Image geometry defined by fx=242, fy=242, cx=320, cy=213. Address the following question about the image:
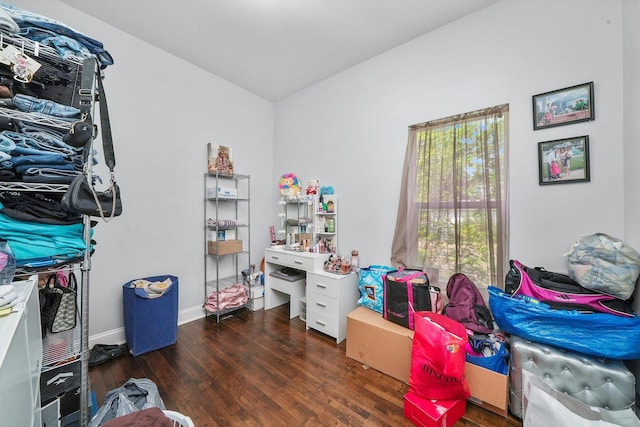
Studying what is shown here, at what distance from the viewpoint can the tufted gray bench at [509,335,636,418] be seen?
1.24 m

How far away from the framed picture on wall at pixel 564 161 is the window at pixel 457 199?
23cm

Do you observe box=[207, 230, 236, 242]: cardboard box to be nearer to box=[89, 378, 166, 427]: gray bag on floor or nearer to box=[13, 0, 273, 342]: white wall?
box=[13, 0, 273, 342]: white wall

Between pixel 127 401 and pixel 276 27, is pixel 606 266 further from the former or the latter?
pixel 276 27

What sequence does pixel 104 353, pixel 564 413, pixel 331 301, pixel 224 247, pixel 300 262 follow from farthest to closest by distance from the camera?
pixel 224 247, pixel 300 262, pixel 331 301, pixel 104 353, pixel 564 413

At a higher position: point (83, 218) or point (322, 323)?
point (83, 218)

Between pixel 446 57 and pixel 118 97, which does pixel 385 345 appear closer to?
pixel 446 57

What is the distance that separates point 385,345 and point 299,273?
1.46 metres

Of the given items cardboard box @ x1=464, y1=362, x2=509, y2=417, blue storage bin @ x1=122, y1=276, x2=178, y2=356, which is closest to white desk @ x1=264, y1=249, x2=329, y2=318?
blue storage bin @ x1=122, y1=276, x2=178, y2=356

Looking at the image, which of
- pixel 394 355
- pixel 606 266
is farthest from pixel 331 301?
pixel 606 266

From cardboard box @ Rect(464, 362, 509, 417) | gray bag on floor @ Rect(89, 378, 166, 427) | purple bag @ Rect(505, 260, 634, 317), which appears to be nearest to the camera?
gray bag on floor @ Rect(89, 378, 166, 427)

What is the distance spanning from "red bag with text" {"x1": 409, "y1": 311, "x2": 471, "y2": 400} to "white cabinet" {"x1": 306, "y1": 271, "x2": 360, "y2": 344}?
0.88 metres

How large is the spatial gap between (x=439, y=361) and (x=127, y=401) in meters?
1.76

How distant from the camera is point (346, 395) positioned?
1.70 meters

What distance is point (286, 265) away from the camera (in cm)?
289
